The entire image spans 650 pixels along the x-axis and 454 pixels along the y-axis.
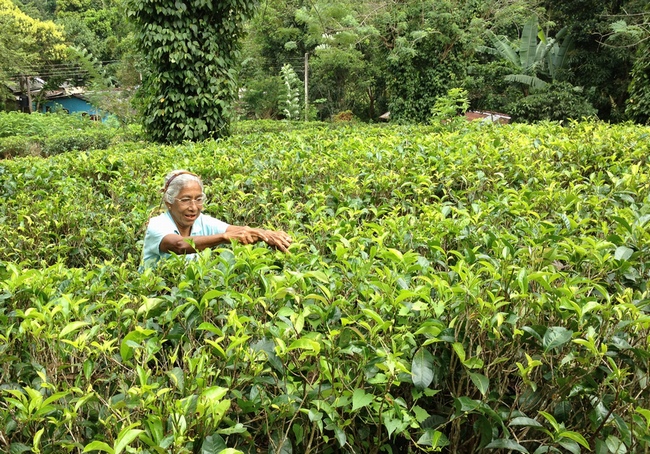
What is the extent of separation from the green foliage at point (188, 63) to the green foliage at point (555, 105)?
38.9 feet

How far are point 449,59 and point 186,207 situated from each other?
16.5m

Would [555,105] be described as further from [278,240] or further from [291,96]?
[278,240]

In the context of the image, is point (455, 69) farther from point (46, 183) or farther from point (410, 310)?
point (410, 310)

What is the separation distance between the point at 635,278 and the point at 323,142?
12.8 ft

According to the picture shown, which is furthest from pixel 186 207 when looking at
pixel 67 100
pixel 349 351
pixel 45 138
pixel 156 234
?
pixel 67 100

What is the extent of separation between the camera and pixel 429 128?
8461 mm

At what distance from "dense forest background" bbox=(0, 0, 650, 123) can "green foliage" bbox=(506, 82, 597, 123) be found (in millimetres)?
38

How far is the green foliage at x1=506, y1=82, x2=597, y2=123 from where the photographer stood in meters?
17.6

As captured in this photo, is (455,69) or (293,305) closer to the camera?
(293,305)

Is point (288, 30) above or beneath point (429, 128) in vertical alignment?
above

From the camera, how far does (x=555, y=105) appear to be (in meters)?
17.9

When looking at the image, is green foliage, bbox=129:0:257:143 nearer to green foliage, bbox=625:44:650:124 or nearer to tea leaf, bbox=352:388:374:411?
tea leaf, bbox=352:388:374:411

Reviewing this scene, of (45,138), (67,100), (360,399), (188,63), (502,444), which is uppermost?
(188,63)

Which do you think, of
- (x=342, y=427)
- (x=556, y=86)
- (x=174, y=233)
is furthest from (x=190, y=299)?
(x=556, y=86)
